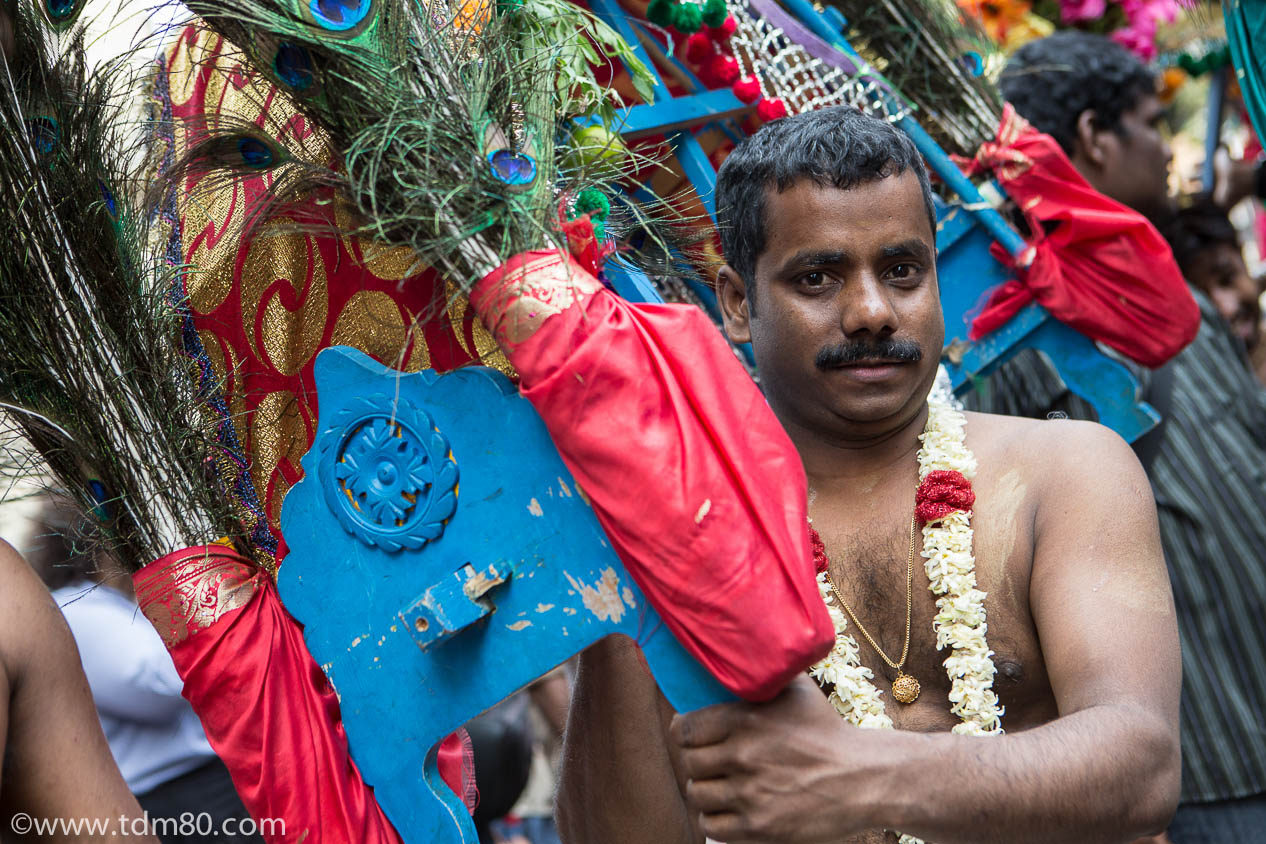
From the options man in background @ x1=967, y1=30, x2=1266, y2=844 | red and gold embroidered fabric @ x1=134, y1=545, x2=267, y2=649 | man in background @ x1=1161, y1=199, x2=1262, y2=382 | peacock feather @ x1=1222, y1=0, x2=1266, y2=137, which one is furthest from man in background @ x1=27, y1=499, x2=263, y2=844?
man in background @ x1=1161, y1=199, x2=1262, y2=382

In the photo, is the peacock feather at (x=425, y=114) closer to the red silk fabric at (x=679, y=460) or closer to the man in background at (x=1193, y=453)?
the red silk fabric at (x=679, y=460)

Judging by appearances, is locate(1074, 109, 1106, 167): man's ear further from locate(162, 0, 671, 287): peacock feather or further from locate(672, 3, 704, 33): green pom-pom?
locate(162, 0, 671, 287): peacock feather

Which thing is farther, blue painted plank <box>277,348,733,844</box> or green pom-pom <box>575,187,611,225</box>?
green pom-pom <box>575,187,611,225</box>

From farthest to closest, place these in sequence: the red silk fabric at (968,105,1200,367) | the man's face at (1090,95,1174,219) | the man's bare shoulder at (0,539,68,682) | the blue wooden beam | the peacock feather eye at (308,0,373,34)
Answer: the man's face at (1090,95,1174,219)
the red silk fabric at (968,105,1200,367)
the blue wooden beam
the man's bare shoulder at (0,539,68,682)
the peacock feather eye at (308,0,373,34)

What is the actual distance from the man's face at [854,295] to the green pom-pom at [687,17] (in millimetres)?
820

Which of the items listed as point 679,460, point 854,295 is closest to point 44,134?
point 679,460

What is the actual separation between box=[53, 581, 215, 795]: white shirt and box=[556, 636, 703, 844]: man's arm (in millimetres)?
1352

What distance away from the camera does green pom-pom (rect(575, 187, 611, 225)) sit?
1571 mm

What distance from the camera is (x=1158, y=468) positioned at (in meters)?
3.28

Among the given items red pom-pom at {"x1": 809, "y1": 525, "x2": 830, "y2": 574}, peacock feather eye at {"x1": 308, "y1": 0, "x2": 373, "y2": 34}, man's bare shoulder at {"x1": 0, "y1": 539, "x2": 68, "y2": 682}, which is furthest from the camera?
red pom-pom at {"x1": 809, "y1": 525, "x2": 830, "y2": 574}

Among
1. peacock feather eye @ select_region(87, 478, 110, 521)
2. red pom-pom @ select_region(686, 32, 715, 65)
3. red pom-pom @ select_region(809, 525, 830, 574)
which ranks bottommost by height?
red pom-pom @ select_region(809, 525, 830, 574)

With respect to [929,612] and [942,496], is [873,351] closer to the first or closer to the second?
[942,496]

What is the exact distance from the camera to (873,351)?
179 cm


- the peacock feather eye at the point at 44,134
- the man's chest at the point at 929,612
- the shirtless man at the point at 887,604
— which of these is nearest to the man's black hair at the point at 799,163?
the shirtless man at the point at 887,604
